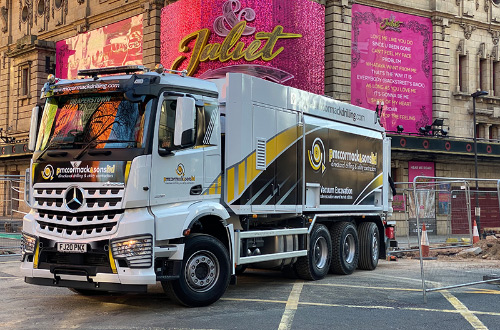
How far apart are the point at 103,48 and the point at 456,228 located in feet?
91.0

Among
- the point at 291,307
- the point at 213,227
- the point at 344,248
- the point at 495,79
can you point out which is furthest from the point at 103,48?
the point at 291,307

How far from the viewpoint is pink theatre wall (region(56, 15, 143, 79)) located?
3578 cm

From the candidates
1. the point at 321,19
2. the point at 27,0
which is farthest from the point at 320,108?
the point at 27,0

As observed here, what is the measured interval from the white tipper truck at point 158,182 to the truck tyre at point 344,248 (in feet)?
6.25

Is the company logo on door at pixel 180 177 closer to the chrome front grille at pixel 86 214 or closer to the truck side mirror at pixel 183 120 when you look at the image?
the truck side mirror at pixel 183 120

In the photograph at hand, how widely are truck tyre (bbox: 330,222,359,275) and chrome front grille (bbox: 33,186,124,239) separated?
604 centimetres

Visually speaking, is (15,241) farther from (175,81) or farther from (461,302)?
(461,302)

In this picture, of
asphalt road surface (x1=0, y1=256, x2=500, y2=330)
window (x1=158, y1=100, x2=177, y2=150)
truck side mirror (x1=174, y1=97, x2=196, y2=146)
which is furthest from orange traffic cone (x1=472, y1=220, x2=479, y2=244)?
window (x1=158, y1=100, x2=177, y2=150)

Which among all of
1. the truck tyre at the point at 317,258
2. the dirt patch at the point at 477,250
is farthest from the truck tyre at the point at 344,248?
the dirt patch at the point at 477,250

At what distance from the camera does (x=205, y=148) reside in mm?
9484

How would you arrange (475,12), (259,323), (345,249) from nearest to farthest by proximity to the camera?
(259,323) < (345,249) < (475,12)

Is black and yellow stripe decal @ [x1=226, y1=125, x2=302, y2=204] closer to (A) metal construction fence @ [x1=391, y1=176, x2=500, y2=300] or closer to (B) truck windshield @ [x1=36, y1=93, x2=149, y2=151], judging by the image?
(B) truck windshield @ [x1=36, y1=93, x2=149, y2=151]

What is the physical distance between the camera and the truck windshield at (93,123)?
8.68 m

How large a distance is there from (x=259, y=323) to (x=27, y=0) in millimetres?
45187
